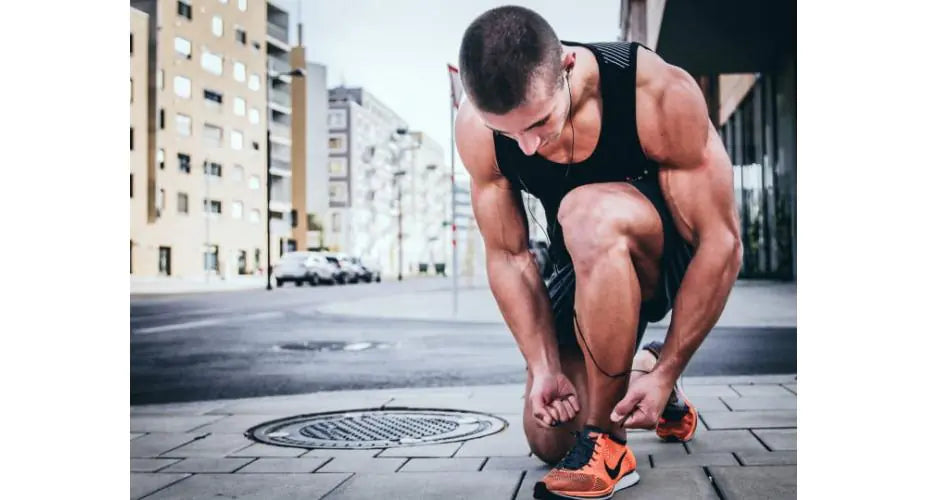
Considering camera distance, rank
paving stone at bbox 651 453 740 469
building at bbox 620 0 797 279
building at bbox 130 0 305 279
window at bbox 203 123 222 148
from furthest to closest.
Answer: window at bbox 203 123 222 148
building at bbox 130 0 305 279
building at bbox 620 0 797 279
paving stone at bbox 651 453 740 469

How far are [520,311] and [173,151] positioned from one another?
1.53 meters

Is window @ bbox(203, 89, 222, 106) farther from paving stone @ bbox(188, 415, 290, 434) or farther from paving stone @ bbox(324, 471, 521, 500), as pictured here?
paving stone @ bbox(324, 471, 521, 500)

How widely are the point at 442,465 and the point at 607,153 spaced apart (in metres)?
0.75

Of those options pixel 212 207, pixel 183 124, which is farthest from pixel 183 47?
pixel 212 207

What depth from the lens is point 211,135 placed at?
2889 millimetres

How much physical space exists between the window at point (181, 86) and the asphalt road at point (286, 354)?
66cm

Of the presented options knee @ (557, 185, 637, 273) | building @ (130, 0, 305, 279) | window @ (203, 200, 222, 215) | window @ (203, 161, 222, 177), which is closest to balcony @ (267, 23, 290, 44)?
building @ (130, 0, 305, 279)

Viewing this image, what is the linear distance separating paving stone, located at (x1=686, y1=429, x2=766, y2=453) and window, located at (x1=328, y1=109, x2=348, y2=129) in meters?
1.56

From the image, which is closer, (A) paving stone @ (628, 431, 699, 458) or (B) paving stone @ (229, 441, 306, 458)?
(A) paving stone @ (628, 431, 699, 458)

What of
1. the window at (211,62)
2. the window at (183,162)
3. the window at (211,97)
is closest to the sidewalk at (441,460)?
the window at (183,162)

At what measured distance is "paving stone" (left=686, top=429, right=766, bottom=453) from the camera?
1.91 meters
